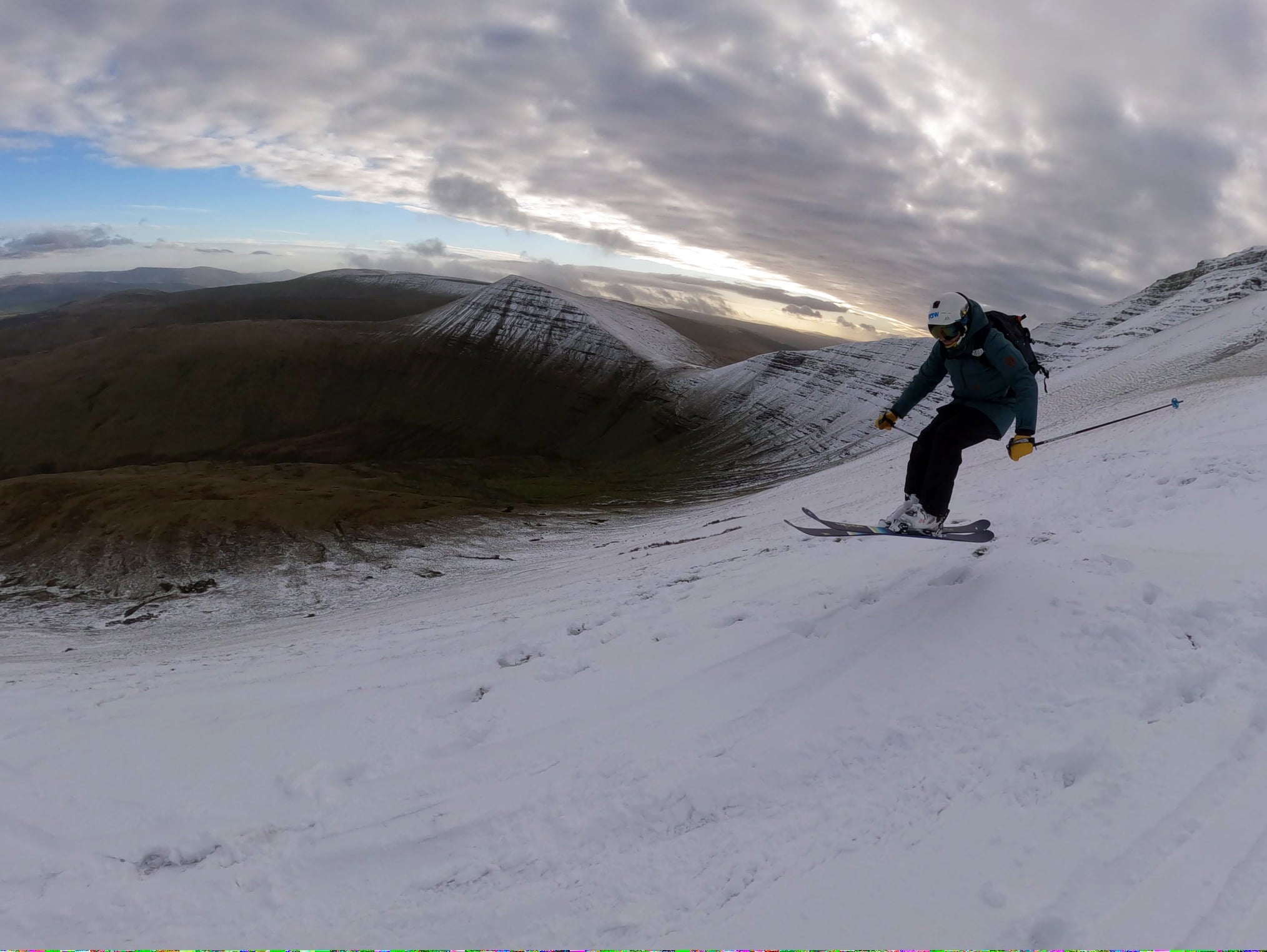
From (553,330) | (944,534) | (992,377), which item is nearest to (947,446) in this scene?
(992,377)

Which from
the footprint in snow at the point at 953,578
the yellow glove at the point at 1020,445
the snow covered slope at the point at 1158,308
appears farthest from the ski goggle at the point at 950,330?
the snow covered slope at the point at 1158,308

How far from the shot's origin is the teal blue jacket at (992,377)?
871 centimetres

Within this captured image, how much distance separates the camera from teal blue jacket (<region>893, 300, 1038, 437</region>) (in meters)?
8.71

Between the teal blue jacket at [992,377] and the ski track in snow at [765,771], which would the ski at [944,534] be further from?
the teal blue jacket at [992,377]

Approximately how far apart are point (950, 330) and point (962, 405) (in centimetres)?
118

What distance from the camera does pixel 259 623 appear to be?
37312 millimetres

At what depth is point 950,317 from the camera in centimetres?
880

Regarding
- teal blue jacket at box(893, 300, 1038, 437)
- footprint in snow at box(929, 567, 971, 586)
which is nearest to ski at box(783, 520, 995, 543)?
footprint in snow at box(929, 567, 971, 586)

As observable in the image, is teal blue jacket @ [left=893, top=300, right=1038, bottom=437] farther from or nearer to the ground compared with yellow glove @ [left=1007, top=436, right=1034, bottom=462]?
farther from the ground

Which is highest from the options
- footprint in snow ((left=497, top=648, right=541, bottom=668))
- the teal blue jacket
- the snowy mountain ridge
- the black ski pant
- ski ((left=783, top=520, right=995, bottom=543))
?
the snowy mountain ridge

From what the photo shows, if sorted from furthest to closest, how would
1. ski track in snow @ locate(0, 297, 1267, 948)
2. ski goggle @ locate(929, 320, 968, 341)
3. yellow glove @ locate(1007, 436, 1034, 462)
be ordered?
ski goggle @ locate(929, 320, 968, 341)
yellow glove @ locate(1007, 436, 1034, 462)
ski track in snow @ locate(0, 297, 1267, 948)

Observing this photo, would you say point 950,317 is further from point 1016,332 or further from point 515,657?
point 515,657

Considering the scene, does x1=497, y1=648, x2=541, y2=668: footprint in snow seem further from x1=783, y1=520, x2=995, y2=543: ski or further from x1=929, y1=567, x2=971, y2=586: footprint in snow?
x1=929, y1=567, x2=971, y2=586: footprint in snow

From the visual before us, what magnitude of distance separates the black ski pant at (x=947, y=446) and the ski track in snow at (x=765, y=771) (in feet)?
3.66
